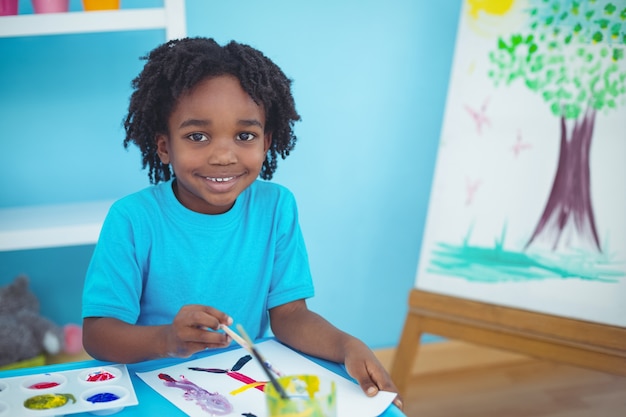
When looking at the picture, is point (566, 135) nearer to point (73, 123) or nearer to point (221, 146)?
point (221, 146)

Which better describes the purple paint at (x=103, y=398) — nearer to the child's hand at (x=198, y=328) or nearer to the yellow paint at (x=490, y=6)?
the child's hand at (x=198, y=328)

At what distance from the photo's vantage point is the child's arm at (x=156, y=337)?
0.87m

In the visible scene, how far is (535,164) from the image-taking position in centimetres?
174

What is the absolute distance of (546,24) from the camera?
172 centimetres

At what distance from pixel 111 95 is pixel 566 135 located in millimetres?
1067

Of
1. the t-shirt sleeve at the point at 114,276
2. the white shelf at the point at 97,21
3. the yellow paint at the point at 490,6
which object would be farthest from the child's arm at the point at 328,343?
the yellow paint at the point at 490,6

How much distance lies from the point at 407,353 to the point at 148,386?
1.02 meters

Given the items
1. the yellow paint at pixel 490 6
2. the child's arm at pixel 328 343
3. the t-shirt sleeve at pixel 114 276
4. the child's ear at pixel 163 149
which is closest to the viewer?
the child's arm at pixel 328 343

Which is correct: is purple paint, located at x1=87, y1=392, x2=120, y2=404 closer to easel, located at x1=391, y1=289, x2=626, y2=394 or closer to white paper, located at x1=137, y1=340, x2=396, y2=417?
white paper, located at x1=137, y1=340, x2=396, y2=417

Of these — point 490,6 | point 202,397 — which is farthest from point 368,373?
point 490,6

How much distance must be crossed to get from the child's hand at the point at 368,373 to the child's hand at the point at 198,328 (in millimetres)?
169

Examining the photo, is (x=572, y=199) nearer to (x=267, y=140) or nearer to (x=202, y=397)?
(x=267, y=140)

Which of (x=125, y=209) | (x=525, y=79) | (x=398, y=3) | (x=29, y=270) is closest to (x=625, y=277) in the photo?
(x=525, y=79)

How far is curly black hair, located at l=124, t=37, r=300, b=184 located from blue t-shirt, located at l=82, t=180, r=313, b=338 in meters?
0.09
